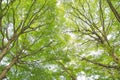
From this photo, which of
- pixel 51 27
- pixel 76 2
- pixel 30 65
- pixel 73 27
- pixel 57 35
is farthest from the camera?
pixel 73 27

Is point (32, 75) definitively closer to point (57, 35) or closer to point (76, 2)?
point (57, 35)

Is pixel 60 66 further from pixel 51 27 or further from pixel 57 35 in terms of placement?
pixel 51 27

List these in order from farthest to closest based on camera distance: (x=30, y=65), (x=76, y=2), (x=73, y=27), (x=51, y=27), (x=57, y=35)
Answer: (x=73, y=27) → (x=76, y=2) → (x=57, y=35) → (x=51, y=27) → (x=30, y=65)

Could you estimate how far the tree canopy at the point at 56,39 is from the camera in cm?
907

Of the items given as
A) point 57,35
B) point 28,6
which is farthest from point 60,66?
point 28,6

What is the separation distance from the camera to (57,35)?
1112cm

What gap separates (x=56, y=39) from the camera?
11.0 m

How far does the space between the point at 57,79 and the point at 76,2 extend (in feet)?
15.0

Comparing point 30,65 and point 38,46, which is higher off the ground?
point 38,46

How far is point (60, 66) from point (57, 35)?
92.5 inches

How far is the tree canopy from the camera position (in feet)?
29.7

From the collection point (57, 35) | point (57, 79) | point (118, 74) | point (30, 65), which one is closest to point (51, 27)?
point (57, 35)

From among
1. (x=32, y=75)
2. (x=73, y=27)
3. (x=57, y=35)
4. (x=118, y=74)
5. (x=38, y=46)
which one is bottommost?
(x=118, y=74)

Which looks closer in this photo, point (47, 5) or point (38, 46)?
point (47, 5)
